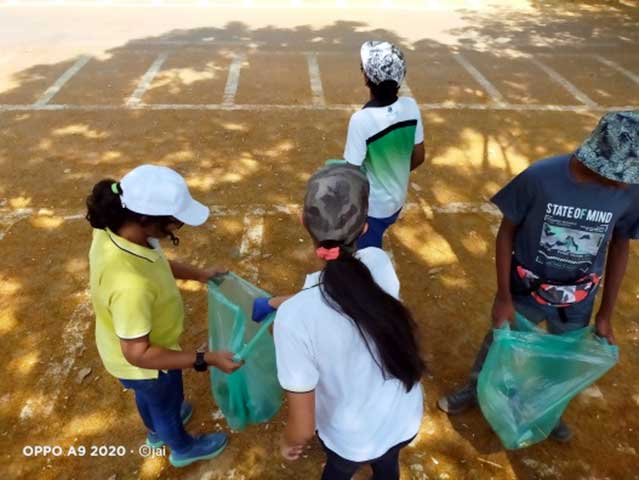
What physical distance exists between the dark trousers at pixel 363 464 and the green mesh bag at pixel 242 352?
1.69 ft

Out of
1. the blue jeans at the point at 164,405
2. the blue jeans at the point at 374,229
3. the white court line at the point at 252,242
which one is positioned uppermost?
the blue jeans at the point at 374,229

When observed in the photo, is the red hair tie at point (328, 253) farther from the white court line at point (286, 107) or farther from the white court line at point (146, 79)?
the white court line at point (146, 79)

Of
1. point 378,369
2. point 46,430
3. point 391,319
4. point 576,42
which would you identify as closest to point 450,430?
point 378,369

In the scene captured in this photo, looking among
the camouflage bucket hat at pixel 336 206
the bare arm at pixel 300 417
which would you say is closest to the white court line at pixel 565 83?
the camouflage bucket hat at pixel 336 206

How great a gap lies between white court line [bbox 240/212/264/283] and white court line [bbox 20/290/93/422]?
1.38m

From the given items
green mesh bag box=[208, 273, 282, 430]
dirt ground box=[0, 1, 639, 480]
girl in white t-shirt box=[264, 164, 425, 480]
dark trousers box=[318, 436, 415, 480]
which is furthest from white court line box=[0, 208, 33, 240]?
girl in white t-shirt box=[264, 164, 425, 480]

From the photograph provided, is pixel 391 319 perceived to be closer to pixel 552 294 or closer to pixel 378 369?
pixel 378 369

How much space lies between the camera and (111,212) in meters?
1.95

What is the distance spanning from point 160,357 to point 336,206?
3.59 feet

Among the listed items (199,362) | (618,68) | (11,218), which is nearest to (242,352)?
(199,362)

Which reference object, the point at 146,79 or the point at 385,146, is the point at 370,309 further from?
the point at 146,79

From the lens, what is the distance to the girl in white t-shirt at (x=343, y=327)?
152 cm

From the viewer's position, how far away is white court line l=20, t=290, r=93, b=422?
317 centimetres

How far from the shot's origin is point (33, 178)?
565 centimetres
